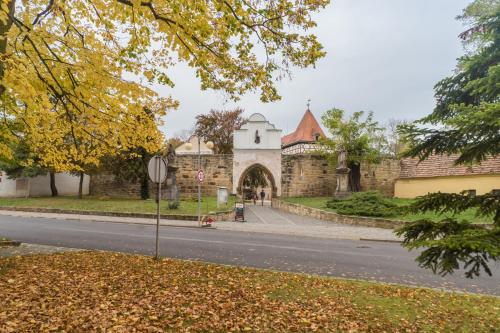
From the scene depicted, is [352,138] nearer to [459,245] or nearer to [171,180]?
[171,180]

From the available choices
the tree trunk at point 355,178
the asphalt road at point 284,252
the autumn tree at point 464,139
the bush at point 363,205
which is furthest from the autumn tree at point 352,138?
the autumn tree at point 464,139

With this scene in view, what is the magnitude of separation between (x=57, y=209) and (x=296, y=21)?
2207 cm

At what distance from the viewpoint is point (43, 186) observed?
115 feet

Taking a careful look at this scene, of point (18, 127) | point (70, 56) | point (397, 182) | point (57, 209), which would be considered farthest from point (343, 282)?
point (397, 182)

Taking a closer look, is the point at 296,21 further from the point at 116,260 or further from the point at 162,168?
the point at 116,260

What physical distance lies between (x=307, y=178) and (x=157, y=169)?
25.1 meters

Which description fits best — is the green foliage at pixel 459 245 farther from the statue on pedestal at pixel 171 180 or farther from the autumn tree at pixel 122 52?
the statue on pedestal at pixel 171 180

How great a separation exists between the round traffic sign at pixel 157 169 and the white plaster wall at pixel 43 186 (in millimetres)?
30288

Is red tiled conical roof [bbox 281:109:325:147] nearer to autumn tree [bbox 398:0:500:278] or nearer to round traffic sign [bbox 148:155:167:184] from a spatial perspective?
round traffic sign [bbox 148:155:167:184]

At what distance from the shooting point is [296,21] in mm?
5770

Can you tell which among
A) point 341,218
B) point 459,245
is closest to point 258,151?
point 341,218

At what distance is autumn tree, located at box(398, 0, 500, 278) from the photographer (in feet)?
10.0

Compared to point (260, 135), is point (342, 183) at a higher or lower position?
lower

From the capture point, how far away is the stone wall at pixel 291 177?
32000 millimetres
